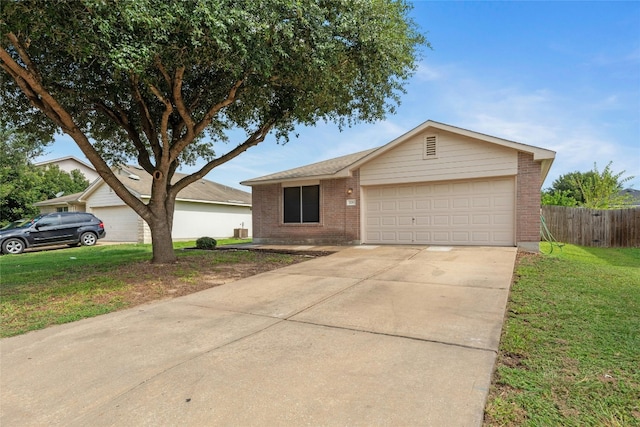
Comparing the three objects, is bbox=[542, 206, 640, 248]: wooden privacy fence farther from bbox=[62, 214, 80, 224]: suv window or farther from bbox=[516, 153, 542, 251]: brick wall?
bbox=[62, 214, 80, 224]: suv window

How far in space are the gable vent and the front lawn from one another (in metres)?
5.61

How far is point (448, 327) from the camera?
148 inches

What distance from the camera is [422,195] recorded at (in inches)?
448

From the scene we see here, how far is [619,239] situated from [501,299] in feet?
42.8

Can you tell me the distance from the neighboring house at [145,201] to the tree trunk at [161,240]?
10918 mm

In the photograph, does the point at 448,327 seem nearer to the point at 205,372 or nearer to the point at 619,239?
the point at 205,372

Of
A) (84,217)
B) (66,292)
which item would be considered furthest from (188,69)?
(84,217)

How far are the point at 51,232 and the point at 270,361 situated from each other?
17.2m

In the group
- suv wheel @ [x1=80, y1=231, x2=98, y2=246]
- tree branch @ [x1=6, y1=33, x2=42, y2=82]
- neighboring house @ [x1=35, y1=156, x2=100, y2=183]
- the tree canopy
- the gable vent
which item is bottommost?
suv wheel @ [x1=80, y1=231, x2=98, y2=246]

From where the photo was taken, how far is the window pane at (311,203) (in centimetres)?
1303

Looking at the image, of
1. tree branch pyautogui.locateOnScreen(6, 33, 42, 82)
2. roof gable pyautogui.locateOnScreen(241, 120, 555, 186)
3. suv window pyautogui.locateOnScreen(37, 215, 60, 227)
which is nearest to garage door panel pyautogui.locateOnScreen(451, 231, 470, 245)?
roof gable pyautogui.locateOnScreen(241, 120, 555, 186)

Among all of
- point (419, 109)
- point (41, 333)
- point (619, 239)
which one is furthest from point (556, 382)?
point (619, 239)

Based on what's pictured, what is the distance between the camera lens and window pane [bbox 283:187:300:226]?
44.4 ft

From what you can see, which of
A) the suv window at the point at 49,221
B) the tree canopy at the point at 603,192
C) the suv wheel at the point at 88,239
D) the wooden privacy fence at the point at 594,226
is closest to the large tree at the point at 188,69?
the suv window at the point at 49,221
